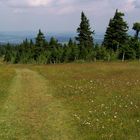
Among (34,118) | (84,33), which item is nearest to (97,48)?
(84,33)

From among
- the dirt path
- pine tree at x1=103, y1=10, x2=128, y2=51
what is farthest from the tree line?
the dirt path

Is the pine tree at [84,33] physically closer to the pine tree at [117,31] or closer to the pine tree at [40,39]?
the pine tree at [117,31]

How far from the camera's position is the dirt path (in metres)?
15.0

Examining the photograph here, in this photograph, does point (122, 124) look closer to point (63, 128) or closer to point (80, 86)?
point (63, 128)

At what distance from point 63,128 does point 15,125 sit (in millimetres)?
2268

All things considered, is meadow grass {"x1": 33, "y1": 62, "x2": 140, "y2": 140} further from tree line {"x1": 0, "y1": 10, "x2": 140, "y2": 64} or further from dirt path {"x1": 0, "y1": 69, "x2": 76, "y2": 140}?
tree line {"x1": 0, "y1": 10, "x2": 140, "y2": 64}

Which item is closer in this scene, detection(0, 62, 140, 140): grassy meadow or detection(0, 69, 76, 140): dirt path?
detection(0, 69, 76, 140): dirt path

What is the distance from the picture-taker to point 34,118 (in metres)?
18.1

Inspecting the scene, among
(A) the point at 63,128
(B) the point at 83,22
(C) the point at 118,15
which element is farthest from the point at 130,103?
(B) the point at 83,22

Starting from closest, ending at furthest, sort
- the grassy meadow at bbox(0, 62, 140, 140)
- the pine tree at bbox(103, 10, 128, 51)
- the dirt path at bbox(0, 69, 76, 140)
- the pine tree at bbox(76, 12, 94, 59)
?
the dirt path at bbox(0, 69, 76, 140) → the grassy meadow at bbox(0, 62, 140, 140) → the pine tree at bbox(103, 10, 128, 51) → the pine tree at bbox(76, 12, 94, 59)

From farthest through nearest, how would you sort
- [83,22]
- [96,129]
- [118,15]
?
[83,22] < [118,15] < [96,129]

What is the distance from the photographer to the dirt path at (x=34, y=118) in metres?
15.0

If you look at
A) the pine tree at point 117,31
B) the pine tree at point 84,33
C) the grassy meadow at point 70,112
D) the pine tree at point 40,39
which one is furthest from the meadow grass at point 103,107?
the pine tree at point 40,39

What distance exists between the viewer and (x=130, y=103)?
21.2m
